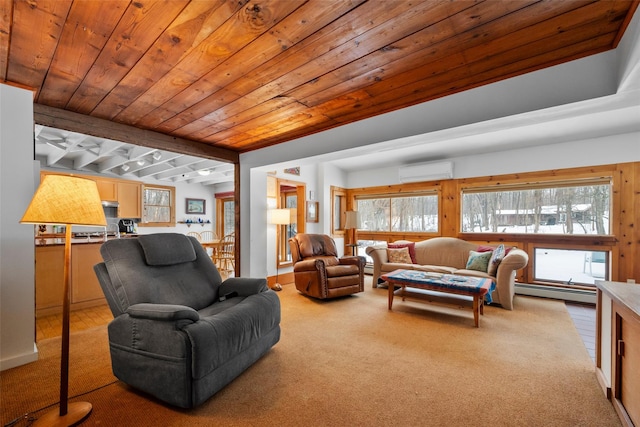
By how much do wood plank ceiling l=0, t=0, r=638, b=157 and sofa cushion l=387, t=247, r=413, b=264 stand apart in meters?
2.90

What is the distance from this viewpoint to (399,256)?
16.0 feet

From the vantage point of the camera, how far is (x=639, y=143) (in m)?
3.64

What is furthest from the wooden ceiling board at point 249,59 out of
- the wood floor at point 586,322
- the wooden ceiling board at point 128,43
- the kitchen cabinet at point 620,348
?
the wood floor at point 586,322

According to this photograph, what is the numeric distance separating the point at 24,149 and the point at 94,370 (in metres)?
1.81

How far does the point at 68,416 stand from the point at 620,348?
314 centimetres

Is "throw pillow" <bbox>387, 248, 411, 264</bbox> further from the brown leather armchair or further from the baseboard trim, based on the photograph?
the baseboard trim

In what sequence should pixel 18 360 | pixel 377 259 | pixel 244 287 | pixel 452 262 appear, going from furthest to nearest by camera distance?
pixel 377 259, pixel 452 262, pixel 244 287, pixel 18 360

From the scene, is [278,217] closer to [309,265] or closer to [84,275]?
[309,265]

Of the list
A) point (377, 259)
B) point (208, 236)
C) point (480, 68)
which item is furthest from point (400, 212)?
point (208, 236)

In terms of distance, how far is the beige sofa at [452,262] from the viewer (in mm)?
3672

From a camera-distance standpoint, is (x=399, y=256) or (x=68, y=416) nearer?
(x=68, y=416)

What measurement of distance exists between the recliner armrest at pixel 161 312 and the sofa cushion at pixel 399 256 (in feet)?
12.2

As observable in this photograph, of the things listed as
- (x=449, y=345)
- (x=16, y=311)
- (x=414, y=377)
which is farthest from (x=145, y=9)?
(x=449, y=345)

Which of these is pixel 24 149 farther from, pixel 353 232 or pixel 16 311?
pixel 353 232
